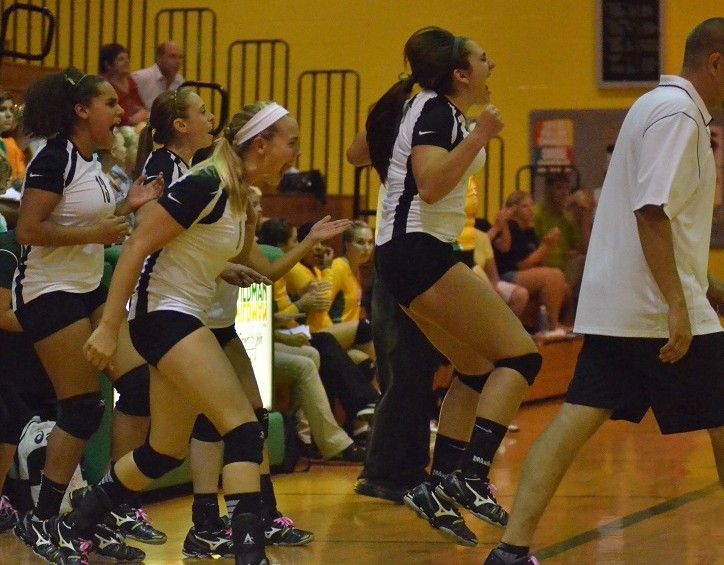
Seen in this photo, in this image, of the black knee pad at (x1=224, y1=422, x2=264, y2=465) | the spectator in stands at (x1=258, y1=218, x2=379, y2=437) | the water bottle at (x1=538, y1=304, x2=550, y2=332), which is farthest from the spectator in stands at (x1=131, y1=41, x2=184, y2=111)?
the black knee pad at (x1=224, y1=422, x2=264, y2=465)

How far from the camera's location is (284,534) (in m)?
4.24

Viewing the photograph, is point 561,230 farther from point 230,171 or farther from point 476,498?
point 230,171

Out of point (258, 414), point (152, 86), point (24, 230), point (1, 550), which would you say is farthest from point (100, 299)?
point (152, 86)

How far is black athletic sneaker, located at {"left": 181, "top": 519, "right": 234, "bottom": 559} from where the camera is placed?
4.06 meters

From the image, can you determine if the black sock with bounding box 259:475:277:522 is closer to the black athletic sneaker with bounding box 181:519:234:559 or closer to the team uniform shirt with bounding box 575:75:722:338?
the black athletic sneaker with bounding box 181:519:234:559

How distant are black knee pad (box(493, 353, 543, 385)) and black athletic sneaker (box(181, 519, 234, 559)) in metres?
1.01

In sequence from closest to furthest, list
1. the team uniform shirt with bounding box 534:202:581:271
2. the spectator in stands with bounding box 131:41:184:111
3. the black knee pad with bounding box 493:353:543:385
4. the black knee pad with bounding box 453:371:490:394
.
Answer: the black knee pad with bounding box 493:353:543:385 → the black knee pad with bounding box 453:371:490:394 → the spectator in stands with bounding box 131:41:184:111 → the team uniform shirt with bounding box 534:202:581:271

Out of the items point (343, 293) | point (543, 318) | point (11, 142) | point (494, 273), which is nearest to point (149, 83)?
point (11, 142)

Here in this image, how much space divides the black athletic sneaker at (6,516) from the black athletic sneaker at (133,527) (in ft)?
1.39

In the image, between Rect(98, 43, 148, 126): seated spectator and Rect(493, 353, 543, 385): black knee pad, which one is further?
Rect(98, 43, 148, 126): seated spectator

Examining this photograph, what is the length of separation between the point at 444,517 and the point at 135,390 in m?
1.05

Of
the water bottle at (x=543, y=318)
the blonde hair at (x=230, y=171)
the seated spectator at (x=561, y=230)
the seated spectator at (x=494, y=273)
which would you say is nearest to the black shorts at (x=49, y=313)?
the blonde hair at (x=230, y=171)

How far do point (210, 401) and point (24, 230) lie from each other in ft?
2.94

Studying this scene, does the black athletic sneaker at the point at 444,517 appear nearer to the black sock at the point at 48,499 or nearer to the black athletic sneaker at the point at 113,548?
the black athletic sneaker at the point at 113,548
